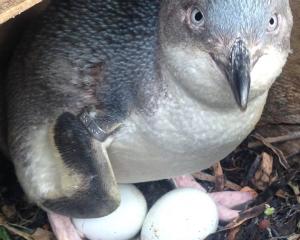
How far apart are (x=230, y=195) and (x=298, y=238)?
243 millimetres

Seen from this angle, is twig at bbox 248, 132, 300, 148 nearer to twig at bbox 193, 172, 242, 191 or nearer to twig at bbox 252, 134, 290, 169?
twig at bbox 252, 134, 290, 169

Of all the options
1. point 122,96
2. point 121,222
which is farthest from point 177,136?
point 121,222

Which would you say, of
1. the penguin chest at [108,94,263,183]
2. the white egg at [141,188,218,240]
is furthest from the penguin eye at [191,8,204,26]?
the white egg at [141,188,218,240]

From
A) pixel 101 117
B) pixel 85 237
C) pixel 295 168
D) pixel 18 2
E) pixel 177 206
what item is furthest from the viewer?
pixel 295 168

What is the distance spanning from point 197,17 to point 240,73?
190mm

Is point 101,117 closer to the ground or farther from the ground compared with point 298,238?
farther from the ground

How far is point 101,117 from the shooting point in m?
1.88

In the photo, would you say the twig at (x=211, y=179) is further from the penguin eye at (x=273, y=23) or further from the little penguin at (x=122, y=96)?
the penguin eye at (x=273, y=23)

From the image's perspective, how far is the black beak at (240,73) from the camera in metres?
1.56

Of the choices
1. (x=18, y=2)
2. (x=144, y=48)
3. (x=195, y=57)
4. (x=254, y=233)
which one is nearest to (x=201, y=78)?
(x=195, y=57)

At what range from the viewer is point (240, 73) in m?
1.56

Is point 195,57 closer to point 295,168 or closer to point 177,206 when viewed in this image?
point 177,206

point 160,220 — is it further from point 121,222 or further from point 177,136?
point 177,136

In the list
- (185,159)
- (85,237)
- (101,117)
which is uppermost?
(101,117)
